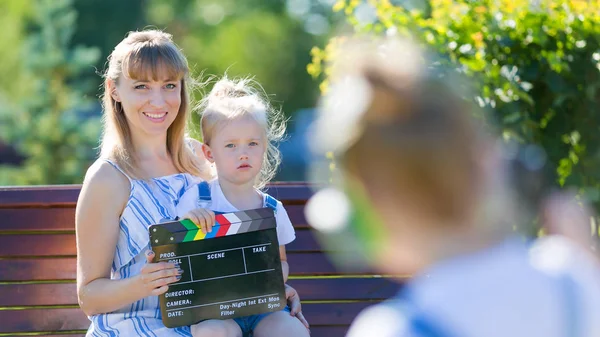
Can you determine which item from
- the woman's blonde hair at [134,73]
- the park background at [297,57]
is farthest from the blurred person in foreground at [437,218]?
the woman's blonde hair at [134,73]

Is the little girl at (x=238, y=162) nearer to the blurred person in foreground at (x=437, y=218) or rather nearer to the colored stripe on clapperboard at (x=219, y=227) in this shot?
the colored stripe on clapperboard at (x=219, y=227)

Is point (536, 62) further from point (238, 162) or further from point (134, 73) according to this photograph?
point (134, 73)

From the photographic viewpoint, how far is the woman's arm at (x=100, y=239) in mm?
3146

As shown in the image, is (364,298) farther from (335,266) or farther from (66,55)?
(66,55)

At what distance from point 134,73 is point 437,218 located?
84.2 inches

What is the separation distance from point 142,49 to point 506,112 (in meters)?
2.02

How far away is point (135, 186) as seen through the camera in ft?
10.8

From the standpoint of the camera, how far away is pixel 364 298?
4078 millimetres

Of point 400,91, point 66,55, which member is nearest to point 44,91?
point 66,55

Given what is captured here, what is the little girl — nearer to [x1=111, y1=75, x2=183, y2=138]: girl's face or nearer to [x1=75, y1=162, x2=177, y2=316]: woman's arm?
[x1=111, y1=75, x2=183, y2=138]: girl's face

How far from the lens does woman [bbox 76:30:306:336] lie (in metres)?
3.17

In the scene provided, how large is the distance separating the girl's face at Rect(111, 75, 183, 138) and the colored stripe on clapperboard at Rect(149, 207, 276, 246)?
1.66 feet

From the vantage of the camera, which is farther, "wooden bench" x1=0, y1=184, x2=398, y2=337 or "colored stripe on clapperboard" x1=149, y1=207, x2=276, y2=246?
"wooden bench" x1=0, y1=184, x2=398, y2=337

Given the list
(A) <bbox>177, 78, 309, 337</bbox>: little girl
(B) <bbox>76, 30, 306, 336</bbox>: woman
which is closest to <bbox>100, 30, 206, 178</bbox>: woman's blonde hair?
(B) <bbox>76, 30, 306, 336</bbox>: woman
